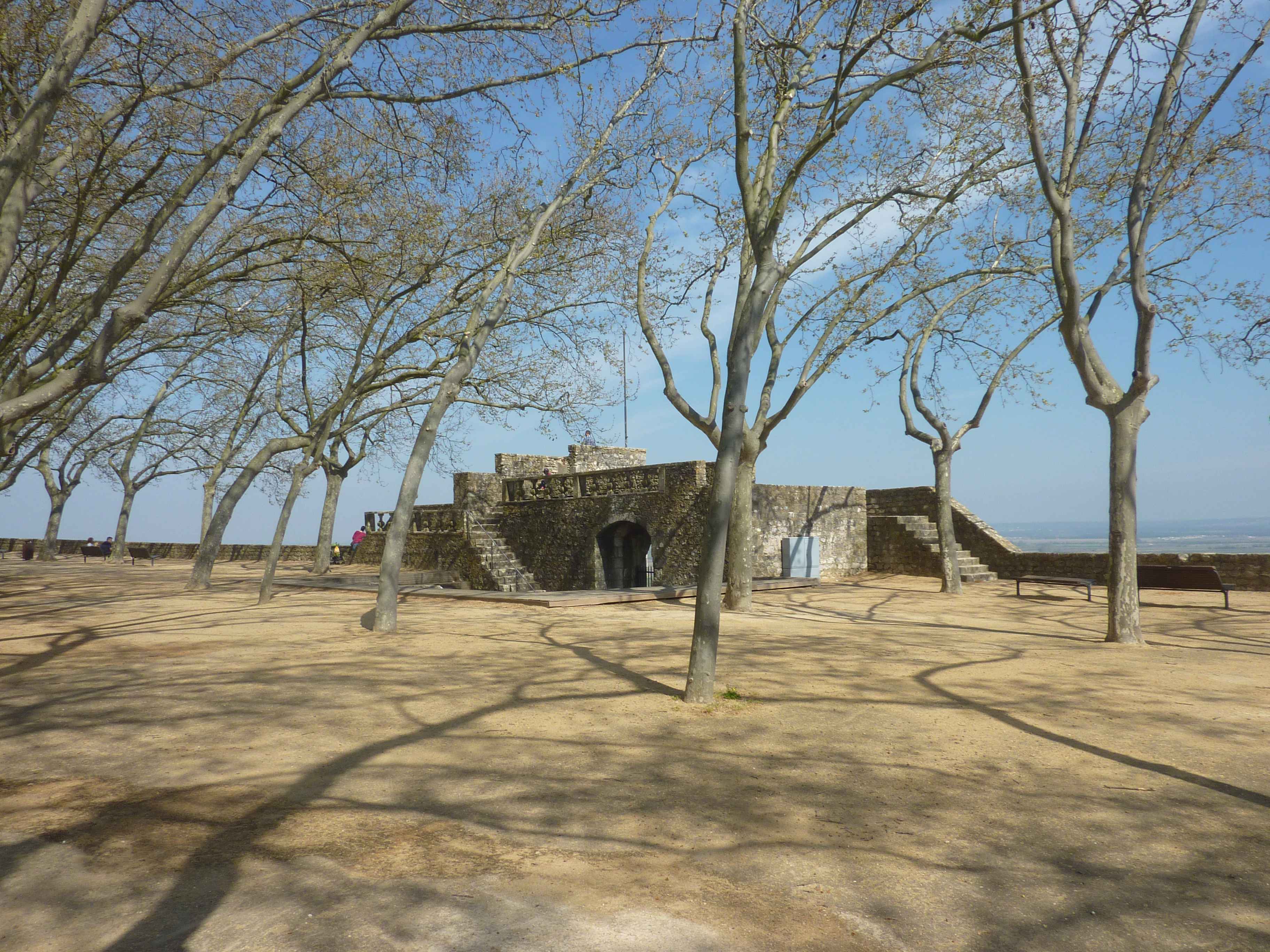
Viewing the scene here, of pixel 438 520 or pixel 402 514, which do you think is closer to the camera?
pixel 402 514

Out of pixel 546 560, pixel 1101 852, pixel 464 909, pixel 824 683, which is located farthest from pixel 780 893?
pixel 546 560

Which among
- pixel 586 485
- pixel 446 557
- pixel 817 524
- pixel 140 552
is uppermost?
pixel 586 485

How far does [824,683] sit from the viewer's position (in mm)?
7262

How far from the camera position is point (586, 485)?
2158cm

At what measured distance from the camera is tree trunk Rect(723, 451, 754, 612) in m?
13.0

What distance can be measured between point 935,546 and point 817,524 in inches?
122

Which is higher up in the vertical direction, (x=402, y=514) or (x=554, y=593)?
(x=402, y=514)

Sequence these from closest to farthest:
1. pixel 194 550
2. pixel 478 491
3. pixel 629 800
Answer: pixel 629 800, pixel 478 491, pixel 194 550

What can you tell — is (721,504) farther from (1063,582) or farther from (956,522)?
(956,522)

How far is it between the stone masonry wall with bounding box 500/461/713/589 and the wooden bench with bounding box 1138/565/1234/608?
845 cm

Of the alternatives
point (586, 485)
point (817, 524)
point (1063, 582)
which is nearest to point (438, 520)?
point (586, 485)

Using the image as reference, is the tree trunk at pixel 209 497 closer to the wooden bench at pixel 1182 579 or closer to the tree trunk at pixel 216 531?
the tree trunk at pixel 216 531

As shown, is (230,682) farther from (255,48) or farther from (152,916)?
(255,48)

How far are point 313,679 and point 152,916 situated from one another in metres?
4.62
